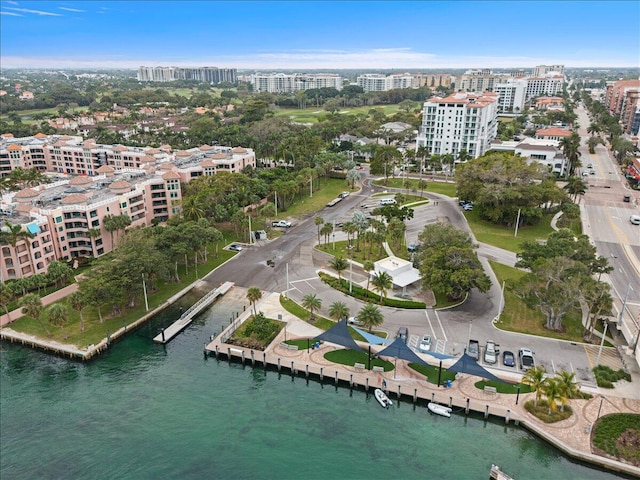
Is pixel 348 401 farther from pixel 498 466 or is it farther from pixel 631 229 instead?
pixel 631 229

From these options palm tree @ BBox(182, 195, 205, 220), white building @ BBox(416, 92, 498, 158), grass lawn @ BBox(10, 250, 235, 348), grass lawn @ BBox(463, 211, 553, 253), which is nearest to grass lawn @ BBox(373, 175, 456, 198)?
grass lawn @ BBox(463, 211, 553, 253)

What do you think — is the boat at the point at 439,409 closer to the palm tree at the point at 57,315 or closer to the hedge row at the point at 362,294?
the hedge row at the point at 362,294

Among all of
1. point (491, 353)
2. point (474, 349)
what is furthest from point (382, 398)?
point (491, 353)

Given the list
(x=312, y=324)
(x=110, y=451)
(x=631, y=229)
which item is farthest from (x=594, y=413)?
(x=631, y=229)

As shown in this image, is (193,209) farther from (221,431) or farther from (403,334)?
(221,431)

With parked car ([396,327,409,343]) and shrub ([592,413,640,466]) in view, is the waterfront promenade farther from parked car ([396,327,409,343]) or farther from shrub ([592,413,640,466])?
parked car ([396,327,409,343])
